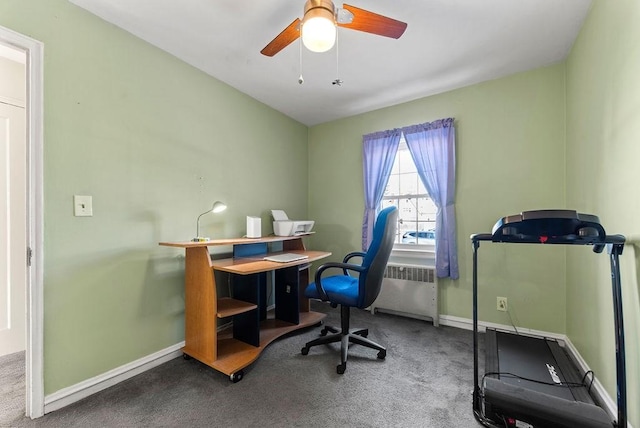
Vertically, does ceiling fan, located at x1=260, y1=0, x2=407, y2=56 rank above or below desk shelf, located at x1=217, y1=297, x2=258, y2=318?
above

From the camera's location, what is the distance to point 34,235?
143 centimetres

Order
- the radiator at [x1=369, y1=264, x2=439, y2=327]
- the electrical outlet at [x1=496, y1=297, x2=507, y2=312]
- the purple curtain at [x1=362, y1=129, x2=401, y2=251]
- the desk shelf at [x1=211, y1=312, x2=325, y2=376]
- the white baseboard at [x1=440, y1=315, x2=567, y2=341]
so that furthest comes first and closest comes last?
the purple curtain at [x1=362, y1=129, x2=401, y2=251], the radiator at [x1=369, y1=264, x2=439, y2=327], the electrical outlet at [x1=496, y1=297, x2=507, y2=312], the white baseboard at [x1=440, y1=315, x2=567, y2=341], the desk shelf at [x1=211, y1=312, x2=325, y2=376]

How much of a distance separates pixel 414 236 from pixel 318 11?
2.38 metres

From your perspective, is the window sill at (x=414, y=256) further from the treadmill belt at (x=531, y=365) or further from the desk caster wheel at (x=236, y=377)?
the desk caster wheel at (x=236, y=377)

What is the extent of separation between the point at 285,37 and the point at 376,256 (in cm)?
145

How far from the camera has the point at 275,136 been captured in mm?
3146

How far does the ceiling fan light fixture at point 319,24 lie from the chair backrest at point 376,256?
1.10 metres

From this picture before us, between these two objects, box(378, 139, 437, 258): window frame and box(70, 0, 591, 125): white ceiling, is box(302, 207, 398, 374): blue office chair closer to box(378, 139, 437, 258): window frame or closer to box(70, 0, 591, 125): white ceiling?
box(378, 139, 437, 258): window frame

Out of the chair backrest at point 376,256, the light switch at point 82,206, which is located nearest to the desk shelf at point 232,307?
the chair backrest at point 376,256

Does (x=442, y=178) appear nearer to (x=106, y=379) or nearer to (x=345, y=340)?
(x=345, y=340)

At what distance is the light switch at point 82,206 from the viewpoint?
158cm

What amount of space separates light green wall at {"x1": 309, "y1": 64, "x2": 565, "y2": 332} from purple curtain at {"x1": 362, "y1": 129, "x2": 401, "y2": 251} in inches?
8.4

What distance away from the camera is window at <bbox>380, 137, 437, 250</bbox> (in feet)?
9.47

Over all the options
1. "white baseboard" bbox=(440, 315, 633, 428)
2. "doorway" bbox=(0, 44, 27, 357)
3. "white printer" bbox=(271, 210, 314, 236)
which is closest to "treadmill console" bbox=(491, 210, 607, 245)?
"white baseboard" bbox=(440, 315, 633, 428)
